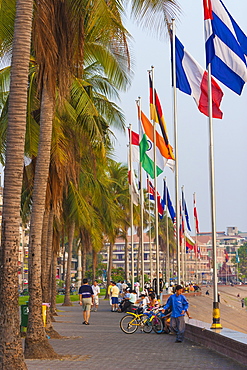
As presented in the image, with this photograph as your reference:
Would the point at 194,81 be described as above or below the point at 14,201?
above

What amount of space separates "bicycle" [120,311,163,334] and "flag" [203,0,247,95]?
28.8 ft

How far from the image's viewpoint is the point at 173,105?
2716 cm

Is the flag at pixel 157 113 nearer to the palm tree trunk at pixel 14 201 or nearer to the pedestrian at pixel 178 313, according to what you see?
the pedestrian at pixel 178 313

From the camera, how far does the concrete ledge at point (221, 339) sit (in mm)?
13387

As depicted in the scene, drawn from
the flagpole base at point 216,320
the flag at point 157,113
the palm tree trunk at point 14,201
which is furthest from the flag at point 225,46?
the flag at point 157,113

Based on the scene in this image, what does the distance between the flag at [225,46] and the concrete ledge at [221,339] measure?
6.39m

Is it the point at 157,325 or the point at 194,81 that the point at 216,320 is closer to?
the point at 157,325

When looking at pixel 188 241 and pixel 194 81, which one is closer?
pixel 194 81

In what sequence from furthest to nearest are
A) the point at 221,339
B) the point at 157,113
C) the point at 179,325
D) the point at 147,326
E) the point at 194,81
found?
the point at 157,113 → the point at 147,326 → the point at 194,81 → the point at 179,325 → the point at 221,339

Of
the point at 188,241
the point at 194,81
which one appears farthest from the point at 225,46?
the point at 188,241

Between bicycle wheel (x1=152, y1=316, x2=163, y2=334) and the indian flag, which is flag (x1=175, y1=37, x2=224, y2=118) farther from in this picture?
the indian flag

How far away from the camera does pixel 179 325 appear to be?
18.3m

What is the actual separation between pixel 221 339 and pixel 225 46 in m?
7.90

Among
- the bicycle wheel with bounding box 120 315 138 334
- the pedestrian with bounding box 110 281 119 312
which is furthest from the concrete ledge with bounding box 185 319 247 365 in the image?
the pedestrian with bounding box 110 281 119 312
